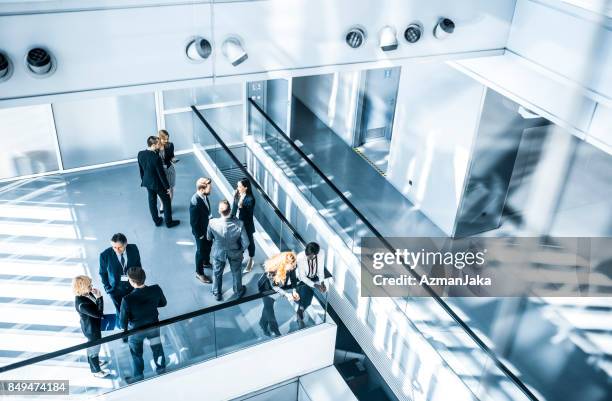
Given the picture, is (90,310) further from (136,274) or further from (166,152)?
(166,152)

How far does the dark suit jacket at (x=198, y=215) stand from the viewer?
7.83 metres

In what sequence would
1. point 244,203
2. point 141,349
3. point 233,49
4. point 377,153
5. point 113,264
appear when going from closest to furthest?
point 233,49 < point 141,349 < point 113,264 < point 244,203 < point 377,153

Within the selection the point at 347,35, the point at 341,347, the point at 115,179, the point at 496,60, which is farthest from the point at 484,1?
the point at 115,179

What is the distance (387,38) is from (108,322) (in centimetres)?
528

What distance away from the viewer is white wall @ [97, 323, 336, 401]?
7.27m

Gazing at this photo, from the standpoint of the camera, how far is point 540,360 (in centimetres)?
879

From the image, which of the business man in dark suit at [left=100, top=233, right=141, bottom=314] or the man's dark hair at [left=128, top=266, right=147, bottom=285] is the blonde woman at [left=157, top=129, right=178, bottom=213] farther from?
the man's dark hair at [left=128, top=266, right=147, bottom=285]

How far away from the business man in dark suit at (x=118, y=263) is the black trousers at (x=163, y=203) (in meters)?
2.01

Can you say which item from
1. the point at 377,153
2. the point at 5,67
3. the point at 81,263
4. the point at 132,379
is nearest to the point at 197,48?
the point at 5,67

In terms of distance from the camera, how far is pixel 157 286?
6.46 metres

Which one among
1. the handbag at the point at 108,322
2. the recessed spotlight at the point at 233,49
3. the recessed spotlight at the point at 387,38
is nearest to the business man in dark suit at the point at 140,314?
the handbag at the point at 108,322

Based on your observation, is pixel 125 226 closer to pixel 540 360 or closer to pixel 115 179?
pixel 115 179

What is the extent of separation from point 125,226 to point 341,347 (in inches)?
171

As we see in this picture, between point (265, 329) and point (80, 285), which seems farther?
point (265, 329)
